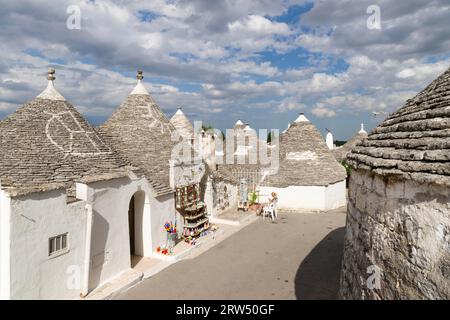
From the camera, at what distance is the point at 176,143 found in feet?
44.3

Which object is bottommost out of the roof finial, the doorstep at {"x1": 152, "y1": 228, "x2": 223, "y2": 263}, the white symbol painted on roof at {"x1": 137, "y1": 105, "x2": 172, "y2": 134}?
the doorstep at {"x1": 152, "y1": 228, "x2": 223, "y2": 263}

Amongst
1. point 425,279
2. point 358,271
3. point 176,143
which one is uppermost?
point 176,143

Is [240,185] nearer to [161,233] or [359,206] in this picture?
[161,233]

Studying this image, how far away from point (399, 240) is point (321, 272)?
21.8 ft

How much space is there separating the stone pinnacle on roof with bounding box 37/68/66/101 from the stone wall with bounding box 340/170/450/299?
9286mm

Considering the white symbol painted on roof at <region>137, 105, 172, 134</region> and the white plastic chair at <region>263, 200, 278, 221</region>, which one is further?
the white plastic chair at <region>263, 200, 278, 221</region>

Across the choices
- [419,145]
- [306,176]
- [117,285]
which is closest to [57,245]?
[117,285]

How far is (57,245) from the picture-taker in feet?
23.4

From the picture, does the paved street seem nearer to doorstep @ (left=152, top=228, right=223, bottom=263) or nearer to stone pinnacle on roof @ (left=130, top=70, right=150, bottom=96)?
doorstep @ (left=152, top=228, right=223, bottom=263)

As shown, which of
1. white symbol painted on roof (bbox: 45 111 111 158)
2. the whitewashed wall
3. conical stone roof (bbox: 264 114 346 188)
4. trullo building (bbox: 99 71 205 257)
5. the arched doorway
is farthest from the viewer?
conical stone roof (bbox: 264 114 346 188)

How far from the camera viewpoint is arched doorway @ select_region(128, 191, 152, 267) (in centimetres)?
1070

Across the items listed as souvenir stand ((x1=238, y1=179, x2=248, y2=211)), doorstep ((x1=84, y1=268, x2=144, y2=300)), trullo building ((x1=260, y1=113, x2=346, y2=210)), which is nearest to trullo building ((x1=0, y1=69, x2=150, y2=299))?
doorstep ((x1=84, y1=268, x2=144, y2=300))

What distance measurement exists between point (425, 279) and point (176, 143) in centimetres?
1145

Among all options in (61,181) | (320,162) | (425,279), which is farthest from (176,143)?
(425,279)
